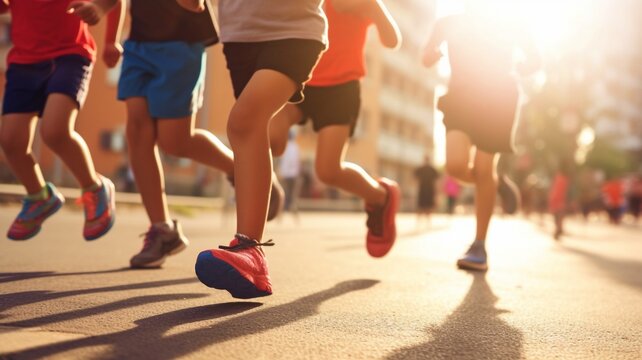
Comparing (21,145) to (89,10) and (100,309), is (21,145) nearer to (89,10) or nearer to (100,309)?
(89,10)

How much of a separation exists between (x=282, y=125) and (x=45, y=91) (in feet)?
4.00

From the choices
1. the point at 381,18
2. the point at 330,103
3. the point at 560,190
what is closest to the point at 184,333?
the point at 381,18

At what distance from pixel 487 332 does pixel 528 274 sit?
8.36 feet

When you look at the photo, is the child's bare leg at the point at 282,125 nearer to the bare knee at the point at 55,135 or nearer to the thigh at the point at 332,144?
the thigh at the point at 332,144

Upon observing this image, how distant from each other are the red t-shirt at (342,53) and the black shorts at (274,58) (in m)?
1.12

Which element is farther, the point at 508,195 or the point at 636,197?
the point at 636,197

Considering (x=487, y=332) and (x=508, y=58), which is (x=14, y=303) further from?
(x=508, y=58)

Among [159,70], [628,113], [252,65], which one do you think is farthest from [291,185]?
[628,113]

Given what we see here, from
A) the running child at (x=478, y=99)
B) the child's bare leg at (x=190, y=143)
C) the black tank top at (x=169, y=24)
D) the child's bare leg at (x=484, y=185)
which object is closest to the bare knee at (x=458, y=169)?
the running child at (x=478, y=99)

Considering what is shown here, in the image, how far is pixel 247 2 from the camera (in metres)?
3.01

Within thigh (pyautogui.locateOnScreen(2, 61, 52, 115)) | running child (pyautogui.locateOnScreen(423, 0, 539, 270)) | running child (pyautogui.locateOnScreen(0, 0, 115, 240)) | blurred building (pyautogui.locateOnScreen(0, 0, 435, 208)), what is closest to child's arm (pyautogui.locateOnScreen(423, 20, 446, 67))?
running child (pyautogui.locateOnScreen(423, 0, 539, 270))

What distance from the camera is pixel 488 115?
4.84 metres

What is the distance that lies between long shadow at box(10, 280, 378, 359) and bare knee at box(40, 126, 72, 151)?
5.19 ft

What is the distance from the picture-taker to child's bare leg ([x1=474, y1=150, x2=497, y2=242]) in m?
4.89
